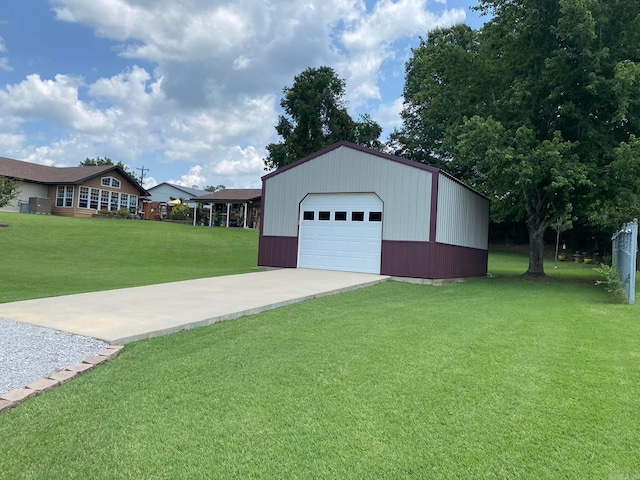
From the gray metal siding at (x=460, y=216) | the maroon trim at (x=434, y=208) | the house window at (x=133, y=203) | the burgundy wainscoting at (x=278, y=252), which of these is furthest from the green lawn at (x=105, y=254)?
the house window at (x=133, y=203)

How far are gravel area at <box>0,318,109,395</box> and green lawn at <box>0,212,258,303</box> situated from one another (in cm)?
286

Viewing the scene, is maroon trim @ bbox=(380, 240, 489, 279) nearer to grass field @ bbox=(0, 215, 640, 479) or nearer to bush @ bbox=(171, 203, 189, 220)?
grass field @ bbox=(0, 215, 640, 479)

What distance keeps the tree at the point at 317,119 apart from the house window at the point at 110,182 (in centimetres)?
1303

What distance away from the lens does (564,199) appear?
1547cm

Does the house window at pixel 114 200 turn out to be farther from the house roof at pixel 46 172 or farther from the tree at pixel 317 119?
the tree at pixel 317 119

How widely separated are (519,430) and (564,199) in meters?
14.4

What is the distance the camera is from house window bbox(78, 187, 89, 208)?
34094 mm

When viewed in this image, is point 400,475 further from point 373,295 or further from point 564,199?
point 564,199

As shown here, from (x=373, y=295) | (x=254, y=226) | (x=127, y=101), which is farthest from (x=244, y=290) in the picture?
(x=254, y=226)

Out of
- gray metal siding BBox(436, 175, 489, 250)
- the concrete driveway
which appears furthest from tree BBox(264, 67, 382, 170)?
the concrete driveway

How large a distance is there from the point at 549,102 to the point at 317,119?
22.0 metres

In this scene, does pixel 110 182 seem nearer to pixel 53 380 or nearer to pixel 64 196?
pixel 64 196

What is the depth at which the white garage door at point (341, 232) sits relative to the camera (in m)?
13.8

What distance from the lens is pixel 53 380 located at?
4102mm
